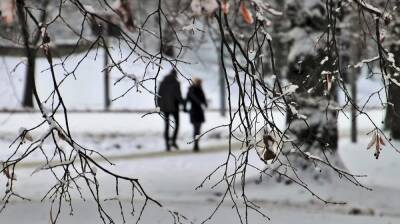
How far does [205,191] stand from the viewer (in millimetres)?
9961

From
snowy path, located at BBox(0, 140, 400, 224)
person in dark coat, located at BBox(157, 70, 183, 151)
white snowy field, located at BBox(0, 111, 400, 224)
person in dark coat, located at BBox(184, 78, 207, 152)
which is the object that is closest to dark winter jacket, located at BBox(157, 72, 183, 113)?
person in dark coat, located at BBox(157, 70, 183, 151)

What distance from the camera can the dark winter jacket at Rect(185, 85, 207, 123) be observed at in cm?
1458

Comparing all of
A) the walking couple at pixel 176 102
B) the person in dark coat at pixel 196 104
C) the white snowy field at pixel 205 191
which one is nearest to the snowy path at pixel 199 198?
the white snowy field at pixel 205 191

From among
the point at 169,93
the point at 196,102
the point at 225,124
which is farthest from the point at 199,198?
the point at 196,102

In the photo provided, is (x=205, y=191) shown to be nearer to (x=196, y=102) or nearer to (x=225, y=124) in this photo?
(x=225, y=124)

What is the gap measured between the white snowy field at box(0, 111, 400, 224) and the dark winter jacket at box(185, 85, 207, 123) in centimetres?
82

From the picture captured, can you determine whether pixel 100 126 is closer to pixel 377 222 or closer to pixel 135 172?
pixel 135 172

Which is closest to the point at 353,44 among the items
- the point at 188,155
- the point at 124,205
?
the point at 188,155

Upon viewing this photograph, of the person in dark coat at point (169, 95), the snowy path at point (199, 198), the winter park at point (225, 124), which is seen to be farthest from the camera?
the person in dark coat at point (169, 95)

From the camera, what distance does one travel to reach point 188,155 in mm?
13695

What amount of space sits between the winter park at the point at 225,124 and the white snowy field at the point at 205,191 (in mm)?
29

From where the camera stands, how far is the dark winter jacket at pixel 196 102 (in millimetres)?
14578

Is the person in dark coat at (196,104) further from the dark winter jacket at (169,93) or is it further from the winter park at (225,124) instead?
the dark winter jacket at (169,93)

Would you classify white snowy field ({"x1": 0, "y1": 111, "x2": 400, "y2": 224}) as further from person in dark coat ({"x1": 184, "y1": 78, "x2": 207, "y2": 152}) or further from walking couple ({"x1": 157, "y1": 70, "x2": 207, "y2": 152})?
person in dark coat ({"x1": 184, "y1": 78, "x2": 207, "y2": 152})
